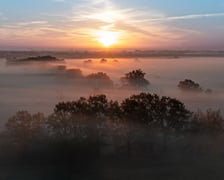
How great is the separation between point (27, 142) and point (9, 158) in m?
2.49

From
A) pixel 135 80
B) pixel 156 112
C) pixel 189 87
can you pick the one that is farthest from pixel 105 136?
pixel 135 80

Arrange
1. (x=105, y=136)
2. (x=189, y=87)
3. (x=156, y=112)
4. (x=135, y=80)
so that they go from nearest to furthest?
(x=105, y=136)
(x=156, y=112)
(x=189, y=87)
(x=135, y=80)

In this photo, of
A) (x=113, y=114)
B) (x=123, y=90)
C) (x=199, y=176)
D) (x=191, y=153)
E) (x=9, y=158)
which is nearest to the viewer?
(x=199, y=176)

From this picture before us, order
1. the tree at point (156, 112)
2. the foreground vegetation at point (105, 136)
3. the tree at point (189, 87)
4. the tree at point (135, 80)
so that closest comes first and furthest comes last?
the foreground vegetation at point (105, 136) < the tree at point (156, 112) < the tree at point (189, 87) < the tree at point (135, 80)

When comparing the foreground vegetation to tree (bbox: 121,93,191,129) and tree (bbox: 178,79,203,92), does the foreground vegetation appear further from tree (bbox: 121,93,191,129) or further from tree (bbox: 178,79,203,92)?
tree (bbox: 178,79,203,92)

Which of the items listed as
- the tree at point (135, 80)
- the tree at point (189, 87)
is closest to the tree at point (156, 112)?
the tree at point (189, 87)

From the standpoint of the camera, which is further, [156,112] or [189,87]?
[189,87]

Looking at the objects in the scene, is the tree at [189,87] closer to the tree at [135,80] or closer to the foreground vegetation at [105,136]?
the tree at [135,80]

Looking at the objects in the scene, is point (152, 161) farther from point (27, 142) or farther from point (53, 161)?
point (27, 142)

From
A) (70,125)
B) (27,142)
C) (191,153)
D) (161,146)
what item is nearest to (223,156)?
(191,153)

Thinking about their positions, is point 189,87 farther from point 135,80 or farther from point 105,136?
point 105,136

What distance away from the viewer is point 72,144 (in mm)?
41750

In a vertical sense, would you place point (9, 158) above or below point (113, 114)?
below

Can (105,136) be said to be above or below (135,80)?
below
